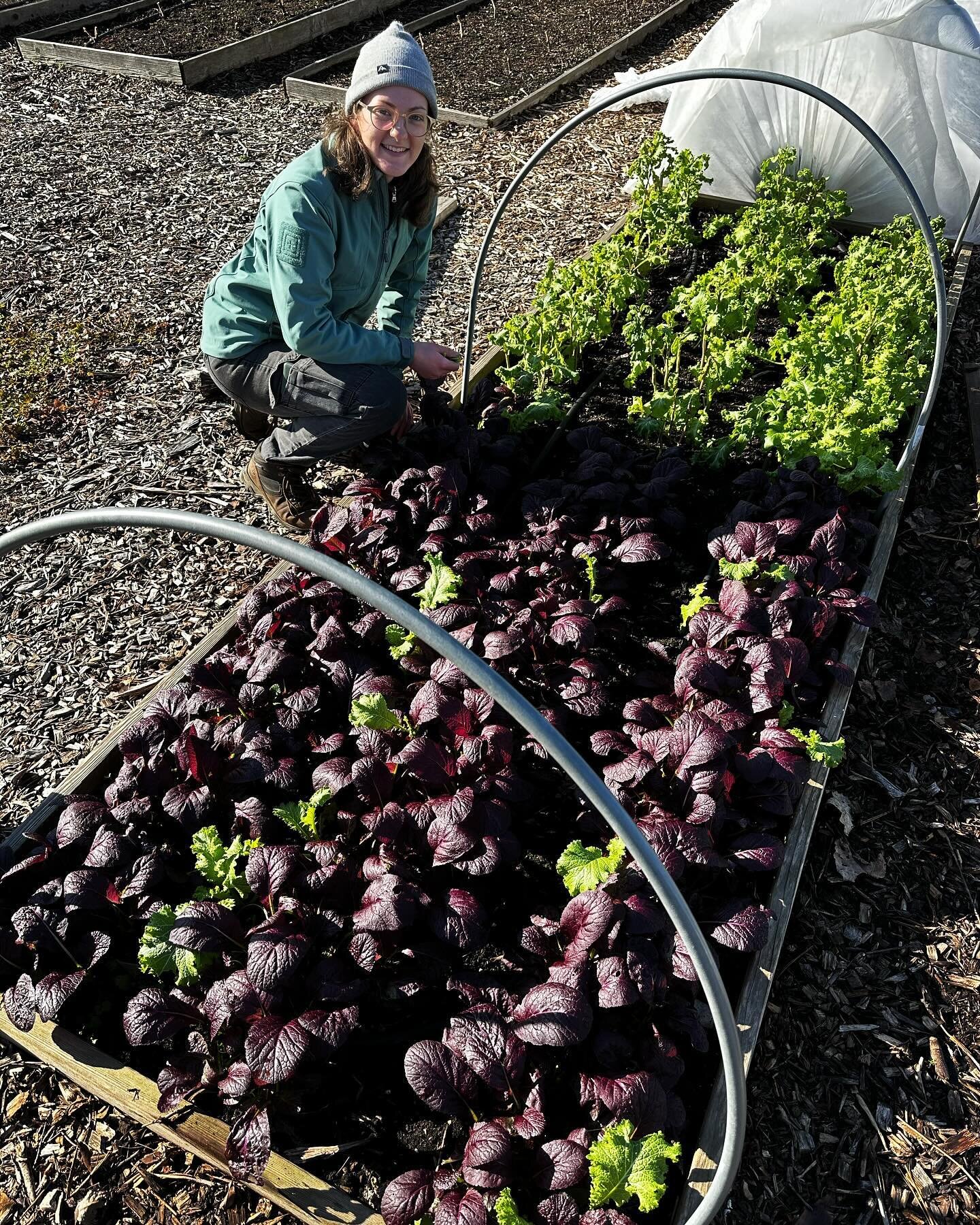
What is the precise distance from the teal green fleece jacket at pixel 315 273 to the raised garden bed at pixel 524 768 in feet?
1.49

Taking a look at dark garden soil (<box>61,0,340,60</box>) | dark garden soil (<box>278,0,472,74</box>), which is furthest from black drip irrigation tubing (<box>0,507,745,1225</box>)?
dark garden soil (<box>61,0,340,60</box>)

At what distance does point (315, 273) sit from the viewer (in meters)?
2.82

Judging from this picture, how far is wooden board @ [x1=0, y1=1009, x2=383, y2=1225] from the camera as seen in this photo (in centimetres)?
177

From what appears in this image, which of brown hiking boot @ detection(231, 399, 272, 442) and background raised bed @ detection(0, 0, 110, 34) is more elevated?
background raised bed @ detection(0, 0, 110, 34)

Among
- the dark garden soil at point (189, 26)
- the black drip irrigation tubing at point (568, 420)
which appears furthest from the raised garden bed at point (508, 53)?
the black drip irrigation tubing at point (568, 420)

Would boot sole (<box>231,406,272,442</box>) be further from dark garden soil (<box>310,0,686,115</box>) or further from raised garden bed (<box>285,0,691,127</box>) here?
dark garden soil (<box>310,0,686,115</box>)

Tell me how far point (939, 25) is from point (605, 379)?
241cm

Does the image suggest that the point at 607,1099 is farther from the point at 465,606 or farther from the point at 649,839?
the point at 465,606

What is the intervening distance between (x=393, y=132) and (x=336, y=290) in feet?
1.80

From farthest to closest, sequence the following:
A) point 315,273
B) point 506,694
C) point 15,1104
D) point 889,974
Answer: point 315,273, point 889,974, point 15,1104, point 506,694

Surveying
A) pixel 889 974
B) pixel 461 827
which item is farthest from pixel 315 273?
pixel 889 974

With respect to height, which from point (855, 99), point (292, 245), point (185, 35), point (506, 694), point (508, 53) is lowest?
point (506, 694)

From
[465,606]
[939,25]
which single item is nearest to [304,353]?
[465,606]

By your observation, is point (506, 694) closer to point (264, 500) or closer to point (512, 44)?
point (264, 500)
